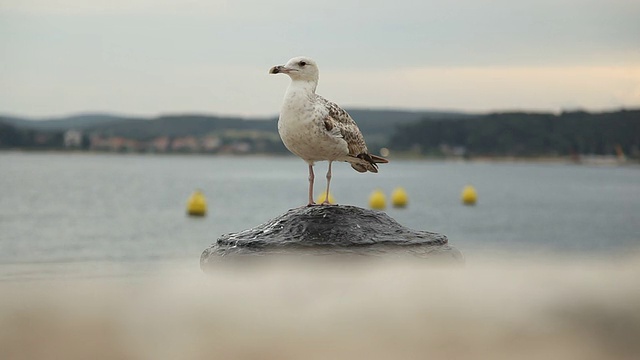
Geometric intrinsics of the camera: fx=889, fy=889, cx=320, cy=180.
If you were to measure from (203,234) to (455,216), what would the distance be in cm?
2226

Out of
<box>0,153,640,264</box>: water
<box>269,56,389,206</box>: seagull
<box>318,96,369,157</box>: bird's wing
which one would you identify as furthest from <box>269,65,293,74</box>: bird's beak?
<box>0,153,640,264</box>: water

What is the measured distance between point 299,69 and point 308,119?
1.21 feet

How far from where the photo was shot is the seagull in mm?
6328

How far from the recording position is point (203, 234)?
47.0 metres

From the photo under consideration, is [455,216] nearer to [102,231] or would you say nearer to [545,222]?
[545,222]

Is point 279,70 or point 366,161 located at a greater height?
point 279,70

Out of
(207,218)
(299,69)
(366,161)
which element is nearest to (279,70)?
(299,69)

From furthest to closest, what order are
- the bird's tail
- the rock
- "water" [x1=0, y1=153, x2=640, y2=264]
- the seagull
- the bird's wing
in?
"water" [x1=0, y1=153, x2=640, y2=264]
the bird's tail
the bird's wing
the seagull
the rock

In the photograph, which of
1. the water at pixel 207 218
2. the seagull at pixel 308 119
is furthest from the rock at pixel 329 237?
the water at pixel 207 218

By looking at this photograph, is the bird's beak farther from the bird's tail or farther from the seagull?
the bird's tail

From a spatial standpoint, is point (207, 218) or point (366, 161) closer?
point (366, 161)

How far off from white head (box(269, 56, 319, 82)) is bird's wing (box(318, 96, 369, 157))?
0.21m

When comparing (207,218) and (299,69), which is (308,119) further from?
(207,218)

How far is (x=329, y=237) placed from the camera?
609 cm
